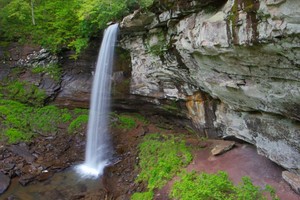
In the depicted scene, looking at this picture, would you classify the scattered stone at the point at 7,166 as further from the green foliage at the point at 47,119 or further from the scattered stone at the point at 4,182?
the green foliage at the point at 47,119

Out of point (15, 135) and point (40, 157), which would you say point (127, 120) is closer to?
point (40, 157)

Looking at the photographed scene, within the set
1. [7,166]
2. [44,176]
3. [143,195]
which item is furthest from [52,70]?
[143,195]

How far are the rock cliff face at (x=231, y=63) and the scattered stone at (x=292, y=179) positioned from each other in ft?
0.80

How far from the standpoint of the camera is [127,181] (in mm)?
10938

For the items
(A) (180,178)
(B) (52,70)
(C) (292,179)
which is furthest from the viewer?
(B) (52,70)

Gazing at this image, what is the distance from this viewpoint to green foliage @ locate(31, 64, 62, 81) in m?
16.1

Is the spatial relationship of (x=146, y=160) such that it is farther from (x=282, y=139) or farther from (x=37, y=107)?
(x=37, y=107)

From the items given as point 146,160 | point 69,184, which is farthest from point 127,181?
point 69,184

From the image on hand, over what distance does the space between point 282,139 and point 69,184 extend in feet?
26.8

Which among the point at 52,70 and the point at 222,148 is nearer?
the point at 222,148

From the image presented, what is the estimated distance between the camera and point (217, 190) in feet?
→ 26.0

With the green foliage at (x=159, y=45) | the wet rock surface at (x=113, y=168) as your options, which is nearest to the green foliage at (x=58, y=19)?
the green foliage at (x=159, y=45)

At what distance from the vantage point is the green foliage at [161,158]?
10.1 m

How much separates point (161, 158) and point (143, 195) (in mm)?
2023
